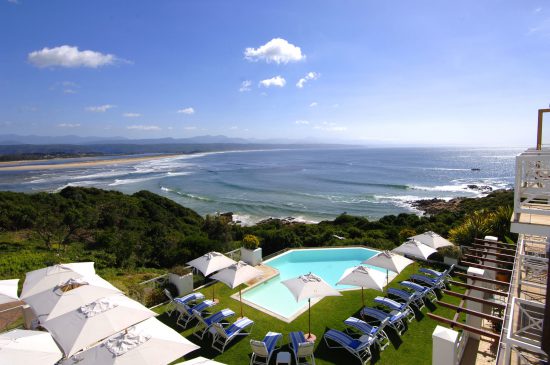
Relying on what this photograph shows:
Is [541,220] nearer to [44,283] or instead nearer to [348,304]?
[348,304]

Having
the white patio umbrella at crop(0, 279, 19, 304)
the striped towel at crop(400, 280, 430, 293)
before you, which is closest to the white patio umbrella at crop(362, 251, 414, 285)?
the striped towel at crop(400, 280, 430, 293)

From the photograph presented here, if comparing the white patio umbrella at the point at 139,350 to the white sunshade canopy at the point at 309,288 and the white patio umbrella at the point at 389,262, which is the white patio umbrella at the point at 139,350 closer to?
the white sunshade canopy at the point at 309,288

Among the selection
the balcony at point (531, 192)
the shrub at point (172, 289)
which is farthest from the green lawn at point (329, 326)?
the balcony at point (531, 192)

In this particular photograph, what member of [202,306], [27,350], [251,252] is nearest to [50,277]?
[27,350]

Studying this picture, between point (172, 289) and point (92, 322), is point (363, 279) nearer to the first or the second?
point (92, 322)

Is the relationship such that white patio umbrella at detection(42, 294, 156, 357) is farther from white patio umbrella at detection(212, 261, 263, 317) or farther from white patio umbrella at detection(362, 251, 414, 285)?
white patio umbrella at detection(362, 251, 414, 285)
